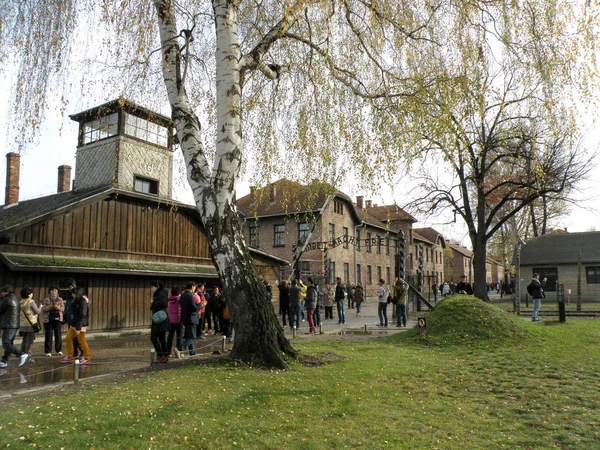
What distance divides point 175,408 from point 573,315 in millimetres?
20597

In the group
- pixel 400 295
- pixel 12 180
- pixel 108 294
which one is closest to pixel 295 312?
pixel 400 295

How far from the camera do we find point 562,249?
38312mm

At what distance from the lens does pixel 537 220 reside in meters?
47.8

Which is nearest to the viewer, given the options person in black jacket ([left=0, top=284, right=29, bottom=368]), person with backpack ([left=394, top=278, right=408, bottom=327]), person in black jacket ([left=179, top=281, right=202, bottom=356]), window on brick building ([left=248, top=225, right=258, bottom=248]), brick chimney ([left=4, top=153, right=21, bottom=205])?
person in black jacket ([left=0, top=284, right=29, bottom=368])

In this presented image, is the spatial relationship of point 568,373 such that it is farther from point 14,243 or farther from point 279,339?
point 14,243

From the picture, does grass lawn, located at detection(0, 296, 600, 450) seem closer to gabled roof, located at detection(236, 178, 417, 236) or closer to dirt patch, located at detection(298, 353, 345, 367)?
dirt patch, located at detection(298, 353, 345, 367)

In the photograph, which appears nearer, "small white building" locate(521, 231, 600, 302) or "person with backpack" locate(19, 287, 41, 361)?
"person with backpack" locate(19, 287, 41, 361)

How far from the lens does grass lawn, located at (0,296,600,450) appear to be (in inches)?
200

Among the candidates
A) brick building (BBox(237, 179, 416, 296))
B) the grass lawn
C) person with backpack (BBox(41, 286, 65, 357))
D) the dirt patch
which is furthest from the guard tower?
the grass lawn

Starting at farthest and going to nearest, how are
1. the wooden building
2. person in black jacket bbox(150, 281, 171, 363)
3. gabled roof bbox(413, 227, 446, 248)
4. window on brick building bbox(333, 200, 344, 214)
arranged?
gabled roof bbox(413, 227, 446, 248) < window on brick building bbox(333, 200, 344, 214) < the wooden building < person in black jacket bbox(150, 281, 171, 363)

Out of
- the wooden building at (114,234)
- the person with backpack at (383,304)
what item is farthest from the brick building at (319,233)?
the person with backpack at (383,304)

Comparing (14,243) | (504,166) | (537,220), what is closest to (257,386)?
(14,243)

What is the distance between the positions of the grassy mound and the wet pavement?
2.53 meters

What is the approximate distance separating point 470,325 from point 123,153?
58.1ft
